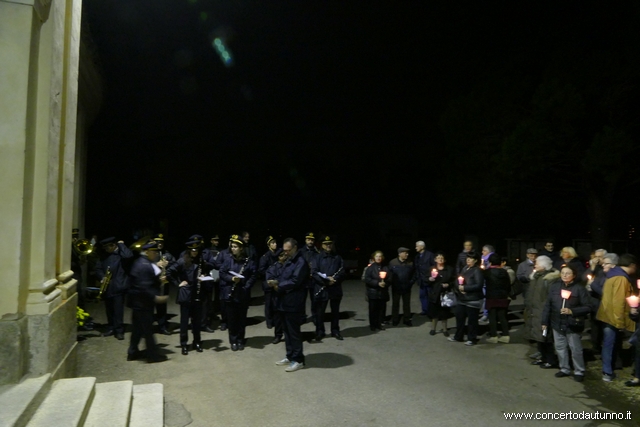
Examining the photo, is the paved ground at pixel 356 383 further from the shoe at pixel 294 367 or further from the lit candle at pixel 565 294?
the lit candle at pixel 565 294

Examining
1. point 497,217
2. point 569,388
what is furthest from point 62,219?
point 497,217

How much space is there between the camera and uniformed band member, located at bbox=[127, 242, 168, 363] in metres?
8.18

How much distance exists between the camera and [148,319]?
26.9 feet

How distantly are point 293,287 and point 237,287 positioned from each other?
5.12ft

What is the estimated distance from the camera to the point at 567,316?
24.9ft

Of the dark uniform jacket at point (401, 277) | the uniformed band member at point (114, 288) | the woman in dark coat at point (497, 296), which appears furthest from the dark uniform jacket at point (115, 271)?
the woman in dark coat at point (497, 296)

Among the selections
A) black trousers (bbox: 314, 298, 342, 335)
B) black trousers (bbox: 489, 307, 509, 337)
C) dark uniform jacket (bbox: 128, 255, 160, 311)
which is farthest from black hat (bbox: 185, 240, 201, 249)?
black trousers (bbox: 489, 307, 509, 337)

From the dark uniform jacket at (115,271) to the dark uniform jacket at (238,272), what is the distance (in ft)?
7.29

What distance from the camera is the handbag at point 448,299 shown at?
10243mm

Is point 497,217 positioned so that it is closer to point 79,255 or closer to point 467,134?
point 467,134

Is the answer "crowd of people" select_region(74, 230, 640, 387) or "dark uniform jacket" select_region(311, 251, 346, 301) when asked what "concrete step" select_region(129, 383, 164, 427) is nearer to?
"crowd of people" select_region(74, 230, 640, 387)

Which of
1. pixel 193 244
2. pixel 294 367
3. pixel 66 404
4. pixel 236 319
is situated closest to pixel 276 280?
pixel 236 319

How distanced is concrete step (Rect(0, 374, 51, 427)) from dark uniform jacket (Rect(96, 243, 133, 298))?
514 centimetres

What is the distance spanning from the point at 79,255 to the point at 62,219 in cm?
388
